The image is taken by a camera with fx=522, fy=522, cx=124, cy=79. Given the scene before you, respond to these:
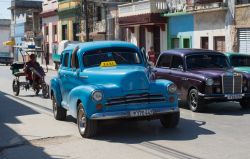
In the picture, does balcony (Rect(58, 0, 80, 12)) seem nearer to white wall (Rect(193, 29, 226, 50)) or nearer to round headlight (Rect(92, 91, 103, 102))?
white wall (Rect(193, 29, 226, 50))

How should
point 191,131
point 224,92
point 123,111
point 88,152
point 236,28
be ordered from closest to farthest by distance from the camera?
point 88,152, point 123,111, point 191,131, point 224,92, point 236,28

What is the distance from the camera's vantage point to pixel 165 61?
52.0 ft

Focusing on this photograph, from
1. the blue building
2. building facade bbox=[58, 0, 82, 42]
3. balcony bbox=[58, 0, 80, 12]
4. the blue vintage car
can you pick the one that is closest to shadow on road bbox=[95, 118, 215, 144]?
the blue vintage car

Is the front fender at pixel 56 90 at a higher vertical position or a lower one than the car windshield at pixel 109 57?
lower

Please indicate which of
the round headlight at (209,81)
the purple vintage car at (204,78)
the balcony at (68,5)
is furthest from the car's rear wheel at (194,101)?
the balcony at (68,5)

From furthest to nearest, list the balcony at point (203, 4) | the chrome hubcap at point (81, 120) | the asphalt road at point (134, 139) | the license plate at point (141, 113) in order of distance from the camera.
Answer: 1. the balcony at point (203, 4)
2. the chrome hubcap at point (81, 120)
3. the license plate at point (141, 113)
4. the asphalt road at point (134, 139)

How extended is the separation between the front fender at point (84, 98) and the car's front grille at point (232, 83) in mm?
4496

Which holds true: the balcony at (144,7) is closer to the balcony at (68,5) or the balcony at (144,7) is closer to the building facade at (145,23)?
the building facade at (145,23)

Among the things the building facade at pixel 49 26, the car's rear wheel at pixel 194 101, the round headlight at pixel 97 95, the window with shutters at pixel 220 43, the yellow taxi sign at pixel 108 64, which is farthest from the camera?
the building facade at pixel 49 26

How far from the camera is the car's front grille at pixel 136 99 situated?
998cm

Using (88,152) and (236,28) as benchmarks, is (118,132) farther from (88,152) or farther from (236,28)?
(236,28)

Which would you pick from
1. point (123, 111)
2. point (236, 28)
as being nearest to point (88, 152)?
point (123, 111)

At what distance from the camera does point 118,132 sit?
10.9m

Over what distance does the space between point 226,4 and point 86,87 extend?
19032 mm
